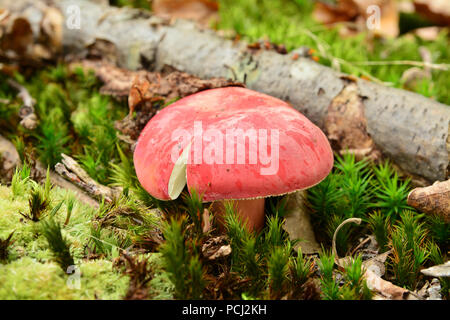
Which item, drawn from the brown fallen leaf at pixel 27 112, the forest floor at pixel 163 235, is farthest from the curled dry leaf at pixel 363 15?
the brown fallen leaf at pixel 27 112

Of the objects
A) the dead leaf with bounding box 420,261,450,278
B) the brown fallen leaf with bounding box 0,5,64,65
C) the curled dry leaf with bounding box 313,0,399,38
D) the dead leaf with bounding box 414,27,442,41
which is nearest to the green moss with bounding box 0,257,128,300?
the dead leaf with bounding box 420,261,450,278

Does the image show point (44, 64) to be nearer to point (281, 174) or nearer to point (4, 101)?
point (4, 101)

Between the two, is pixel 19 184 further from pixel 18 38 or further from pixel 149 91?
pixel 18 38

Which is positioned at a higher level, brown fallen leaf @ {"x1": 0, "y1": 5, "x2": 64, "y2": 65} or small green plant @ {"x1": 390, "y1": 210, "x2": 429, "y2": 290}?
brown fallen leaf @ {"x1": 0, "y1": 5, "x2": 64, "y2": 65}

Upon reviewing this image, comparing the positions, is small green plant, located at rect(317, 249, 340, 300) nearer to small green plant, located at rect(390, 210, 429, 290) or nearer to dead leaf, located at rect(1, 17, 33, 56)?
small green plant, located at rect(390, 210, 429, 290)
